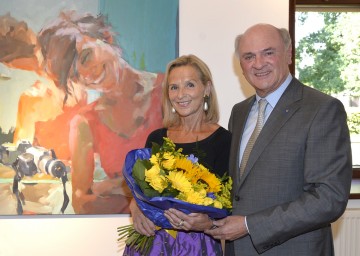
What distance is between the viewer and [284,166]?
7.67 feet

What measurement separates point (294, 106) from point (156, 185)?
0.70 metres

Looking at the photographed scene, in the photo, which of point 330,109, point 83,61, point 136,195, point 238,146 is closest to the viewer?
point 330,109

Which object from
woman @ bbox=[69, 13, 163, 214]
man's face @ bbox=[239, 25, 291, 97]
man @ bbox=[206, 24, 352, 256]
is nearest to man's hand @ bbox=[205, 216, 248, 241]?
man @ bbox=[206, 24, 352, 256]

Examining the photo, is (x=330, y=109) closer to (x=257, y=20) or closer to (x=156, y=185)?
(x=156, y=185)

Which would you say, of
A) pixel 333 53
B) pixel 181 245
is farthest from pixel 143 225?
pixel 333 53

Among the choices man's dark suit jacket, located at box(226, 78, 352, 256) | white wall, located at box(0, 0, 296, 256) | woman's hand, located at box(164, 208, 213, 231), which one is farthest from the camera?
white wall, located at box(0, 0, 296, 256)

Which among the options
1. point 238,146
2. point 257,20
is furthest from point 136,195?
point 257,20

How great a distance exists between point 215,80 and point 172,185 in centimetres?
169

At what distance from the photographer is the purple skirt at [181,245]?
2.62 metres

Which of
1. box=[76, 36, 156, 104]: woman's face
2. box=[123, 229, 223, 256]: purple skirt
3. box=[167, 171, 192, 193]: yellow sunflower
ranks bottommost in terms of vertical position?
box=[123, 229, 223, 256]: purple skirt

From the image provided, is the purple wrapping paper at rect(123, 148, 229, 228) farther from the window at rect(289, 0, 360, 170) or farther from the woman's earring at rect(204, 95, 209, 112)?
the window at rect(289, 0, 360, 170)

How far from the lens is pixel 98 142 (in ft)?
12.2

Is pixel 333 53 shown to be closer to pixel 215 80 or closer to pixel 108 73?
pixel 215 80

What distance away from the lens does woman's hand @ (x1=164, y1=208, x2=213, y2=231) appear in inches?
91.5
